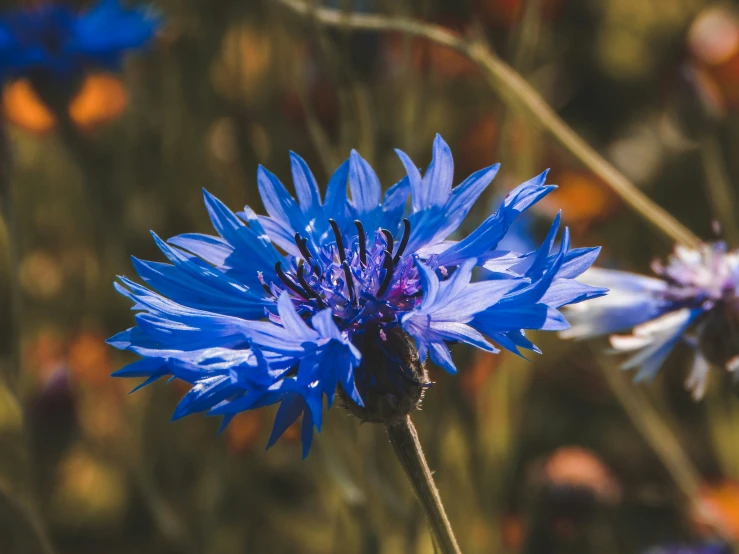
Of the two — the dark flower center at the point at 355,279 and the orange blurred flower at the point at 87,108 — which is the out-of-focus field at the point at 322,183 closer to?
the orange blurred flower at the point at 87,108

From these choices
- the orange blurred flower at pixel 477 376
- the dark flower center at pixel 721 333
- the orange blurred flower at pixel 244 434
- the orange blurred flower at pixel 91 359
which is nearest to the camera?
the dark flower center at pixel 721 333

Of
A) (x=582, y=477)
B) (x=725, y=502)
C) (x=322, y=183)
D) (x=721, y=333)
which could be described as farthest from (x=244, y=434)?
(x=721, y=333)

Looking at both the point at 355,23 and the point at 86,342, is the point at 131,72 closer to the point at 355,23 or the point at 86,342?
the point at 86,342

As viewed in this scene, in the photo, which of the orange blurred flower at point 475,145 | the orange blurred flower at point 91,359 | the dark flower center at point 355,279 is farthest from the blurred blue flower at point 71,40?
the dark flower center at point 355,279

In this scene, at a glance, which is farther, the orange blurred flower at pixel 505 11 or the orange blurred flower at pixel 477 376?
the orange blurred flower at pixel 505 11

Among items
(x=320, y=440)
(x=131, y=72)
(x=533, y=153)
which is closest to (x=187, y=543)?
(x=320, y=440)

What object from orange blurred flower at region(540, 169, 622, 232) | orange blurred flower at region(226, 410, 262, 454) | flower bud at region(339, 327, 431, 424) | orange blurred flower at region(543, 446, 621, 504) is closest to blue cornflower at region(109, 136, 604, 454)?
flower bud at region(339, 327, 431, 424)

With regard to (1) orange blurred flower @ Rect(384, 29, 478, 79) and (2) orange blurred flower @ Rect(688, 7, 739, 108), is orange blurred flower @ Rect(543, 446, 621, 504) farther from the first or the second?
(2) orange blurred flower @ Rect(688, 7, 739, 108)
